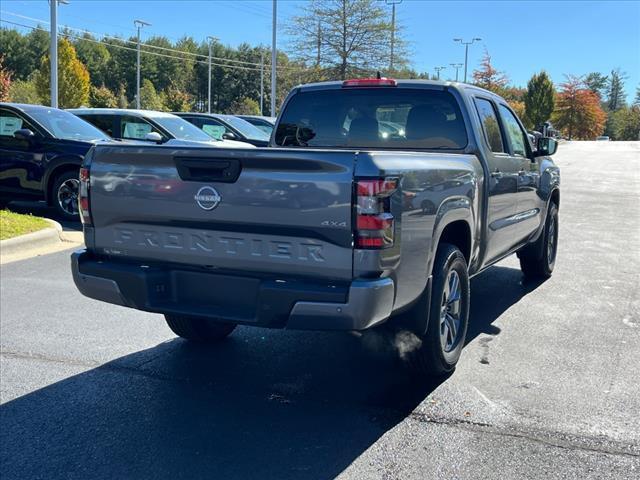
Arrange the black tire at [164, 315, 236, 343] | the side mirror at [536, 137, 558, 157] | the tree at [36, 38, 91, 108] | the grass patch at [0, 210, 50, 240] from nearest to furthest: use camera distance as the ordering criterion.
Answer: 1. the black tire at [164, 315, 236, 343]
2. the side mirror at [536, 137, 558, 157]
3. the grass patch at [0, 210, 50, 240]
4. the tree at [36, 38, 91, 108]

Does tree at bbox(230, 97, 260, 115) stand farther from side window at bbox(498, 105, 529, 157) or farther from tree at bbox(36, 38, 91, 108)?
side window at bbox(498, 105, 529, 157)

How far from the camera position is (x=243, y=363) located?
4.75 metres

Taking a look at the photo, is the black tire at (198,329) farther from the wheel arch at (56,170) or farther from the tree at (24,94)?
the tree at (24,94)

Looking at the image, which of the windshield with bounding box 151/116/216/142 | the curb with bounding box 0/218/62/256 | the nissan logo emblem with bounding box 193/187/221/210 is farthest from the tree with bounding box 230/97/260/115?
the nissan logo emblem with bounding box 193/187/221/210

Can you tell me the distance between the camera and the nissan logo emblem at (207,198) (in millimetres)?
3615

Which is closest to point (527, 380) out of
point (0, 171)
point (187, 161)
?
point (187, 161)

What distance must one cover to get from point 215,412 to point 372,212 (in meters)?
1.56

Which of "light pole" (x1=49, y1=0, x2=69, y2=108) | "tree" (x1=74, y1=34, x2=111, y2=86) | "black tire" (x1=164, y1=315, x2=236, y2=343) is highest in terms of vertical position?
"tree" (x1=74, y1=34, x2=111, y2=86)

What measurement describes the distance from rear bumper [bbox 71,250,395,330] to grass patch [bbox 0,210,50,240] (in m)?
4.99

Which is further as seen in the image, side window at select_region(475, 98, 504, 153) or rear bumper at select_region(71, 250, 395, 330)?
side window at select_region(475, 98, 504, 153)

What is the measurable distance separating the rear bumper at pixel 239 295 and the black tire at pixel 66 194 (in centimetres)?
653

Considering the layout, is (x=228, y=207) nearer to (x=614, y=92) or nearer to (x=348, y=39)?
(x=348, y=39)

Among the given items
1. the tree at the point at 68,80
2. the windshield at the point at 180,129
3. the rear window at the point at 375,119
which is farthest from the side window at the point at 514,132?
the tree at the point at 68,80

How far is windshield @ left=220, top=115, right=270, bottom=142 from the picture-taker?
680 inches
